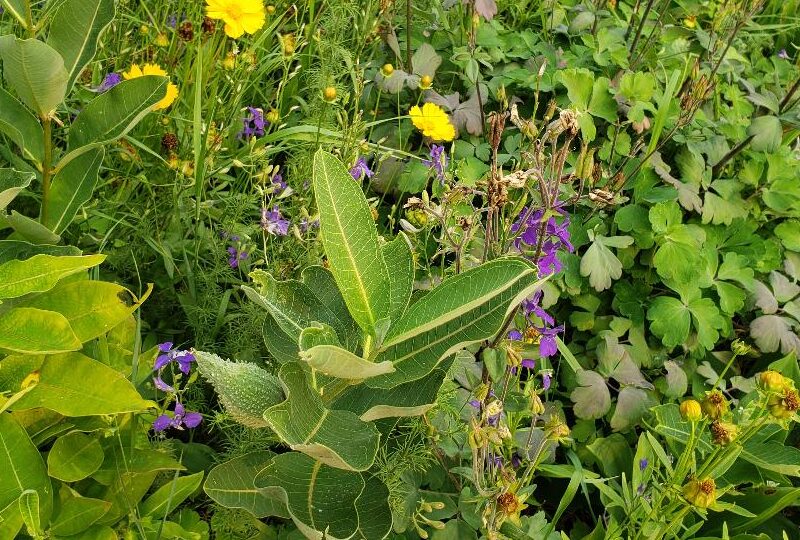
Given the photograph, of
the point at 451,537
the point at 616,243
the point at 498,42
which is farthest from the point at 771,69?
the point at 451,537

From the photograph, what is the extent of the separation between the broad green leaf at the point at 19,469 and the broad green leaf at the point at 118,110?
1.52 feet

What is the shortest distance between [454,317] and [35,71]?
72 centimetres

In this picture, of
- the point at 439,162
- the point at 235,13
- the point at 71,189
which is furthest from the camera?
the point at 235,13

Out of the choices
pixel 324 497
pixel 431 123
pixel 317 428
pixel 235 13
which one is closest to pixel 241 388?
pixel 317 428

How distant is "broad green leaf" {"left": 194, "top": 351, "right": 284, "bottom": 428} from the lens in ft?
3.63

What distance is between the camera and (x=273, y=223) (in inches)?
64.5

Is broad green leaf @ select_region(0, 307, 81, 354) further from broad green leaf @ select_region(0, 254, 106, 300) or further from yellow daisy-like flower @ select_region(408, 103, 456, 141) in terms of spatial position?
yellow daisy-like flower @ select_region(408, 103, 456, 141)

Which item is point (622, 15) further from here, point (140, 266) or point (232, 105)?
point (140, 266)

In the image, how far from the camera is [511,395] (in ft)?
4.65

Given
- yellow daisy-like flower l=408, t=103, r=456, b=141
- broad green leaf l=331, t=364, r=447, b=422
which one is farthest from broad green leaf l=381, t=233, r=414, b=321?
yellow daisy-like flower l=408, t=103, r=456, b=141

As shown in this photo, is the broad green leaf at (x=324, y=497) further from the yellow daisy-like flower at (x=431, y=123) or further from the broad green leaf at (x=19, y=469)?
the yellow daisy-like flower at (x=431, y=123)

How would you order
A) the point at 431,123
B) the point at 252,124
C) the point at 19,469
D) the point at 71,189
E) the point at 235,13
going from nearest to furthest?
the point at 19,469
the point at 71,189
the point at 235,13
the point at 431,123
the point at 252,124

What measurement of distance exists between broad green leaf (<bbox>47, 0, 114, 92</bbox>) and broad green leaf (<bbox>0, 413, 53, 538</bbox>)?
1.85 feet

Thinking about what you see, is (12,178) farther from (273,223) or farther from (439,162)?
(439,162)
